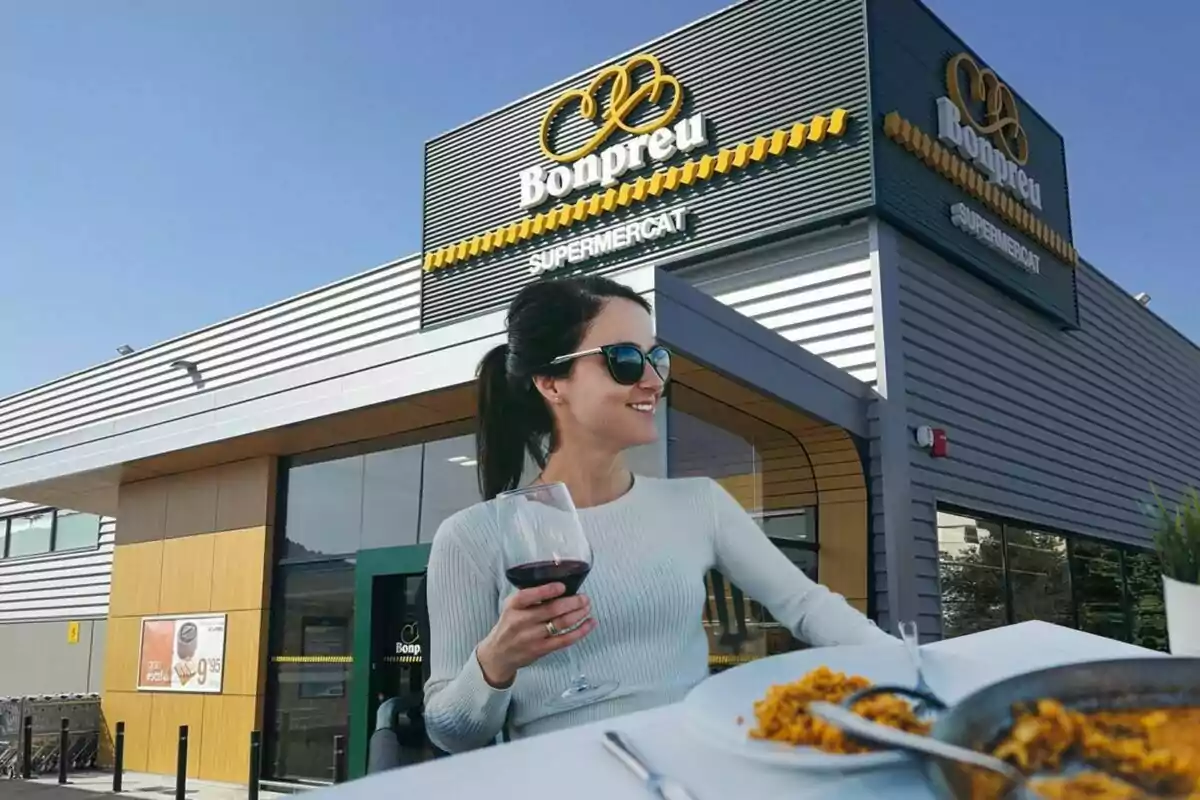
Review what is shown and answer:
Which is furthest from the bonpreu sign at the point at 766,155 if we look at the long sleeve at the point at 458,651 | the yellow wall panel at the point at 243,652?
the long sleeve at the point at 458,651

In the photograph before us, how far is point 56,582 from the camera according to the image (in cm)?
1483

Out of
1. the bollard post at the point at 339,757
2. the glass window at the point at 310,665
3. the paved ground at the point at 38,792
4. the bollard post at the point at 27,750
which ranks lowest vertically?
the paved ground at the point at 38,792

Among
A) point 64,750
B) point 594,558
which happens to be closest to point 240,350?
point 64,750

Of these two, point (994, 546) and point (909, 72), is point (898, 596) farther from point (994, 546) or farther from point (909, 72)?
point (909, 72)

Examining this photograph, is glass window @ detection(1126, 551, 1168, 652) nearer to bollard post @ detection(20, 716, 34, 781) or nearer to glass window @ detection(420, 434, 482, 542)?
glass window @ detection(420, 434, 482, 542)

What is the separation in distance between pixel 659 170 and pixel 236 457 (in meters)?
4.13

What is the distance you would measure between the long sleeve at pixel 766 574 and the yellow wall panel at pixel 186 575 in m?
7.38

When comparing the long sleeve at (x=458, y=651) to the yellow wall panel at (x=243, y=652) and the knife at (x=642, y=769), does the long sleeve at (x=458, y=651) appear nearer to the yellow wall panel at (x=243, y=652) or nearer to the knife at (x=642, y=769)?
the knife at (x=642, y=769)

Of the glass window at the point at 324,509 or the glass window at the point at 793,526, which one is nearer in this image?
the glass window at the point at 793,526

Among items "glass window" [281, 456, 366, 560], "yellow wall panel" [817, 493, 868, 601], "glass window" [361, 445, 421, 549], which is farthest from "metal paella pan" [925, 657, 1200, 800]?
"glass window" [281, 456, 366, 560]

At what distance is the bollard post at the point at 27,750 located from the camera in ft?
33.3

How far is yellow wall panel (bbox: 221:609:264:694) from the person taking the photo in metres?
8.31

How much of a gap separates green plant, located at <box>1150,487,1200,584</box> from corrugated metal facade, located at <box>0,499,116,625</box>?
13705 mm

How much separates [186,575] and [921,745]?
9.12 metres
